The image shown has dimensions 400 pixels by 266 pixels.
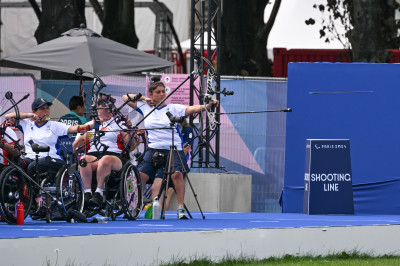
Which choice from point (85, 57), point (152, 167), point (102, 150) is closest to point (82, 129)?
point (102, 150)

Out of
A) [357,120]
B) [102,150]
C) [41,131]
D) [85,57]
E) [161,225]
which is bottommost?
[161,225]

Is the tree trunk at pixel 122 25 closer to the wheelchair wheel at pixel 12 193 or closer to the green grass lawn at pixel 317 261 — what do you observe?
the wheelchair wheel at pixel 12 193

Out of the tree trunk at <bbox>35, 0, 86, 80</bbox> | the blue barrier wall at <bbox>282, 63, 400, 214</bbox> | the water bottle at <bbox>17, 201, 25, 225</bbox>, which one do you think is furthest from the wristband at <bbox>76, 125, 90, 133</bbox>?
the tree trunk at <bbox>35, 0, 86, 80</bbox>

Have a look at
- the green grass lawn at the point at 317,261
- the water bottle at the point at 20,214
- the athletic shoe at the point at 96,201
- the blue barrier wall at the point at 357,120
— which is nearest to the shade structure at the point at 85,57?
the blue barrier wall at the point at 357,120

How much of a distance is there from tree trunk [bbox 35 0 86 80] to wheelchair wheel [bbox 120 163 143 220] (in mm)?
9177

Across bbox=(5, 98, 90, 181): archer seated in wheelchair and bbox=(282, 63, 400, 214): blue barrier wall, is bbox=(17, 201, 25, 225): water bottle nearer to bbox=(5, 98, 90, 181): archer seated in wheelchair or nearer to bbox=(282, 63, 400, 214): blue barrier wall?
bbox=(5, 98, 90, 181): archer seated in wheelchair

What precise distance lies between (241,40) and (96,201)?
1483 centimetres

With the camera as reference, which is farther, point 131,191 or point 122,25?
point 122,25

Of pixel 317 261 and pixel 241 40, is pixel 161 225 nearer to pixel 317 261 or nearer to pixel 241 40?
pixel 317 261

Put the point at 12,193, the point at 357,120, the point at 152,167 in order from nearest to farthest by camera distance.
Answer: the point at 12,193
the point at 152,167
the point at 357,120

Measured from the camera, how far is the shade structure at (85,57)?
17.2 metres

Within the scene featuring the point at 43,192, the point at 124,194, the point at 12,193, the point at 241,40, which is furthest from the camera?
the point at 241,40

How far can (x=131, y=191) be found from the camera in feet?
45.8

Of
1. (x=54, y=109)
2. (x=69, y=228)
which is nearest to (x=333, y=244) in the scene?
(x=69, y=228)
